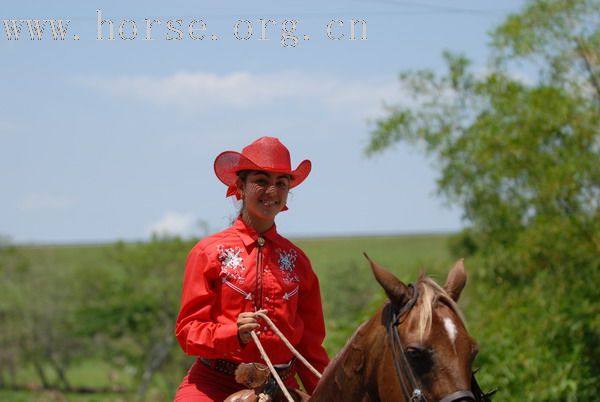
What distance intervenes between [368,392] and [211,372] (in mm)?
1118

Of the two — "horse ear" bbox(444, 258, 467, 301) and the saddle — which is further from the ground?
"horse ear" bbox(444, 258, 467, 301)

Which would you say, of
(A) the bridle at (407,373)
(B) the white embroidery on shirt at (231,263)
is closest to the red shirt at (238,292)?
(B) the white embroidery on shirt at (231,263)

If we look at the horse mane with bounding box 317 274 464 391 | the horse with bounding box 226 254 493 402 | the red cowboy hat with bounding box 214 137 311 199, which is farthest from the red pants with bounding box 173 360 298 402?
the red cowboy hat with bounding box 214 137 311 199

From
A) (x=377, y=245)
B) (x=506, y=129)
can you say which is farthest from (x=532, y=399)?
(x=377, y=245)

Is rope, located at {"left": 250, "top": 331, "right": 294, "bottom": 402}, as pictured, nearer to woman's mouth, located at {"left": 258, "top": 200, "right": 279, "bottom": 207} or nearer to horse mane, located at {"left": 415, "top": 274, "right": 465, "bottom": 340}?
woman's mouth, located at {"left": 258, "top": 200, "right": 279, "bottom": 207}

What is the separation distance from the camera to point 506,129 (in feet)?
52.7

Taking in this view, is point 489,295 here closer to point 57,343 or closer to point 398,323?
point 398,323

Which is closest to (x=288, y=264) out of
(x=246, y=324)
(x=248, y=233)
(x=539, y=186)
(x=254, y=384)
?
(x=248, y=233)

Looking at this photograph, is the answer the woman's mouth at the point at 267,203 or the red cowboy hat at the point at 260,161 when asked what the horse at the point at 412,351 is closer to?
the woman's mouth at the point at 267,203

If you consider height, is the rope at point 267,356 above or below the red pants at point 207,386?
above

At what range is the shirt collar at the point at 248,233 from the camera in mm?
4762

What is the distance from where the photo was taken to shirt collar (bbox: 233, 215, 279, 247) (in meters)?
4.76

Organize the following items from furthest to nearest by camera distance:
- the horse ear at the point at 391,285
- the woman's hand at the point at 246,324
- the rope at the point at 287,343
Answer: the rope at the point at 287,343 < the woman's hand at the point at 246,324 < the horse ear at the point at 391,285

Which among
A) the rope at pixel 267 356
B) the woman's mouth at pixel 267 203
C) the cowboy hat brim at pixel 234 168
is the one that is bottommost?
the rope at pixel 267 356
